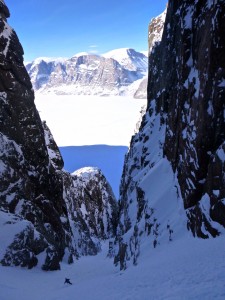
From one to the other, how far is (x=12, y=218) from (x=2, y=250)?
4.44m

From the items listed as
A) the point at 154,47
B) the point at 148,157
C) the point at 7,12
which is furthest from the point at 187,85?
the point at 154,47

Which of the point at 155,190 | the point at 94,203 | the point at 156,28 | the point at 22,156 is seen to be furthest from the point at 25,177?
the point at 94,203

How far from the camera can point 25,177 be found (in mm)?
44406

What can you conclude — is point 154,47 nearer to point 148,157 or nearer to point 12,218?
point 148,157

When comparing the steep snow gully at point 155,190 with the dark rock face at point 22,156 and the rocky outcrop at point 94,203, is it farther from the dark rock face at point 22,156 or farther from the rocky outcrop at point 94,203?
the rocky outcrop at point 94,203

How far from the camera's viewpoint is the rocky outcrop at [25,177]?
3523 cm

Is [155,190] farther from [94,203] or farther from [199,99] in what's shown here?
[94,203]

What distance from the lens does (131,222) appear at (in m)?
41.8

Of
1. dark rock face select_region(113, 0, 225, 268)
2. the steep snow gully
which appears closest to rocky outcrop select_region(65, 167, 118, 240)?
the steep snow gully

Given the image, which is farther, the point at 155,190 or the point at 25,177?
the point at 25,177

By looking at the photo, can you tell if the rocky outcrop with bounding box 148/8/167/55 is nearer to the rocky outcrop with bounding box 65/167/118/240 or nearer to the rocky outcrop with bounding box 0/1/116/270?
the rocky outcrop with bounding box 0/1/116/270

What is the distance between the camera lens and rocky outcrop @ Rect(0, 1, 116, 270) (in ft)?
116

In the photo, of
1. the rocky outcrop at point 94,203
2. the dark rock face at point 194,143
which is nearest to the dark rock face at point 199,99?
the dark rock face at point 194,143

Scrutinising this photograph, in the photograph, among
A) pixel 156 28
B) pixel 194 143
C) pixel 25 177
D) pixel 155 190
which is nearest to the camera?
pixel 194 143
